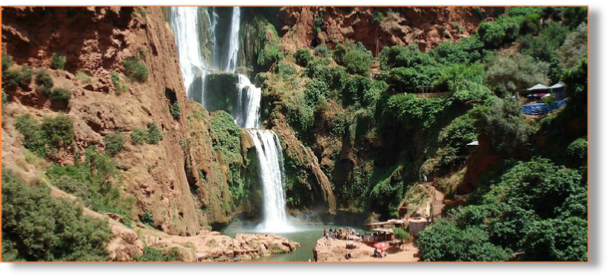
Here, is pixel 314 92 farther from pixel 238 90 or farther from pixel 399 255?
pixel 399 255

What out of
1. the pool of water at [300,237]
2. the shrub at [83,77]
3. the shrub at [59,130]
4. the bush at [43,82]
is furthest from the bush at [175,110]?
the pool of water at [300,237]

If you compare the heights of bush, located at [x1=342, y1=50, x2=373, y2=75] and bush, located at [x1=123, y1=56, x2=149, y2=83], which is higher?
bush, located at [x1=342, y1=50, x2=373, y2=75]

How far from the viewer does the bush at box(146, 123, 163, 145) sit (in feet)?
A: 99.1

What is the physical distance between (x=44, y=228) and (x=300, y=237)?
2030 cm

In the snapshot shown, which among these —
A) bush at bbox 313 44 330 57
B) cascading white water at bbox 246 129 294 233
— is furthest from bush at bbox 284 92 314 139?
bush at bbox 313 44 330 57

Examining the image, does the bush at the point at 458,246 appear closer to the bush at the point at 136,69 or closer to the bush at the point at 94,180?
the bush at the point at 94,180

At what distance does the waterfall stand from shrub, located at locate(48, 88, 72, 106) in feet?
62.1

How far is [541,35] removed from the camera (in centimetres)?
5403

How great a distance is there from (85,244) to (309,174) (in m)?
27.1

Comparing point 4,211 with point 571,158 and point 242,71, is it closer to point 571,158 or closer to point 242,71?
point 571,158

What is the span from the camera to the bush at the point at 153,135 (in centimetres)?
3022

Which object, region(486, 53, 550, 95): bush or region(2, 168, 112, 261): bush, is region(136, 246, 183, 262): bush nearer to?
region(2, 168, 112, 261): bush

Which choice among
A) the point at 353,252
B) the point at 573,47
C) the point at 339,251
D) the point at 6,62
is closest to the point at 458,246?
the point at 353,252

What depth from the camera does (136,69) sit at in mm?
31062
